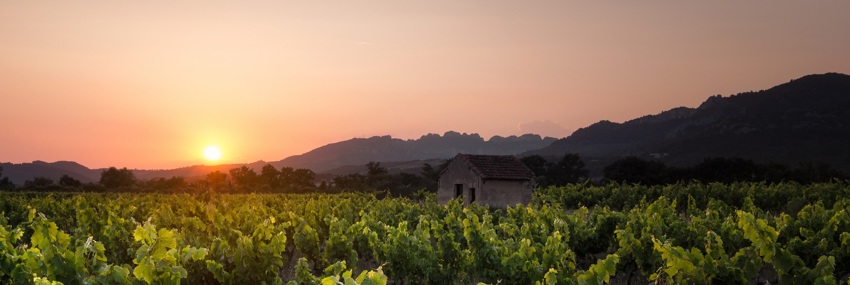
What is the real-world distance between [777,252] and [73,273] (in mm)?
8590

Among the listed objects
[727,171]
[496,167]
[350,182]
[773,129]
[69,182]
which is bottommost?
[727,171]

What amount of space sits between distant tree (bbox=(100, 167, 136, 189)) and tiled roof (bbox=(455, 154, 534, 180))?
64274mm

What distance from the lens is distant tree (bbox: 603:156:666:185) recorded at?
70.7 meters

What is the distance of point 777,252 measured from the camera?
30.0 feet

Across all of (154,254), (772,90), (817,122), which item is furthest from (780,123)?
(154,254)

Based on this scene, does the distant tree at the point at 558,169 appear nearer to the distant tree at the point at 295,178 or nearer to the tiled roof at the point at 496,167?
the distant tree at the point at 295,178

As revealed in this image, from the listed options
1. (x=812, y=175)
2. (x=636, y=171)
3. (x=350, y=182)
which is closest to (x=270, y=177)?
(x=350, y=182)

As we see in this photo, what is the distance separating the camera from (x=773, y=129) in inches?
5581

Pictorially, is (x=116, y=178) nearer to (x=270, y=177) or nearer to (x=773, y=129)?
(x=270, y=177)

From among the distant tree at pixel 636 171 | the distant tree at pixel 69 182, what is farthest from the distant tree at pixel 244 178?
the distant tree at pixel 636 171

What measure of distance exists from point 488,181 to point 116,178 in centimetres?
6932

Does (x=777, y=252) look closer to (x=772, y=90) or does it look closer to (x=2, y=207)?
(x=2, y=207)

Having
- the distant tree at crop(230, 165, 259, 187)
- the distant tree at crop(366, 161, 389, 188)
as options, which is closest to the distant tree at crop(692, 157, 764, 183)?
the distant tree at crop(366, 161, 389, 188)

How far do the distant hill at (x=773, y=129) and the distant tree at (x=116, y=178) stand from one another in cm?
9874
